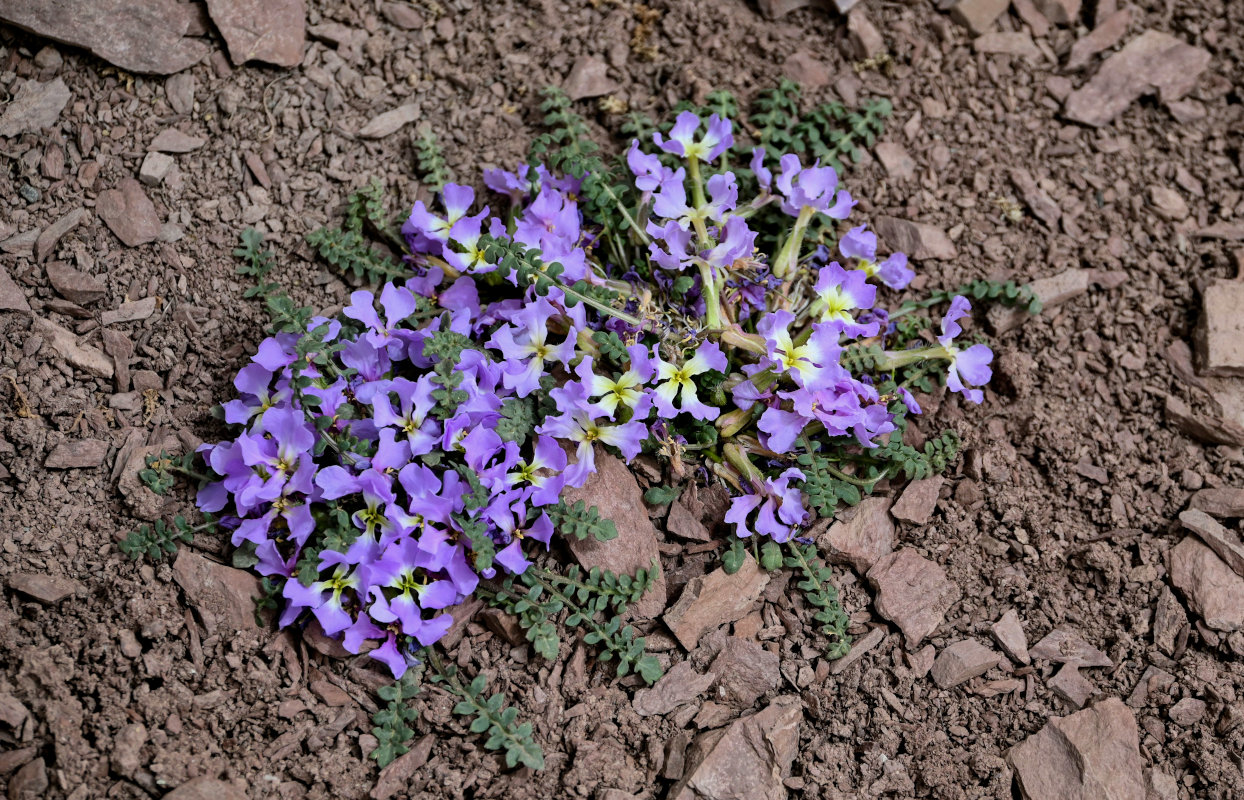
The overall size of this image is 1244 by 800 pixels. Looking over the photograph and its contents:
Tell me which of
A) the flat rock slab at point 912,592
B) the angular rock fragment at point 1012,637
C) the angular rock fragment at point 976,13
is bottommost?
the angular rock fragment at point 1012,637

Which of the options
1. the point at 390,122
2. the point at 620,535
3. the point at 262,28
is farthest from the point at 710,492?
the point at 262,28

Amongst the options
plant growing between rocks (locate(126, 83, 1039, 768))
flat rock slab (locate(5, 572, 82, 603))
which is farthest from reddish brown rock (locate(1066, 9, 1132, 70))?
flat rock slab (locate(5, 572, 82, 603))

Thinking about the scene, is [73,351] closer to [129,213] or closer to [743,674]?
[129,213]

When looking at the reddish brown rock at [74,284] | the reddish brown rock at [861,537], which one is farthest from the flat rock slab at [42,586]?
the reddish brown rock at [861,537]

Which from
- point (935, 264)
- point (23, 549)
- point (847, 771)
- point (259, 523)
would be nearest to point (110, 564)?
point (23, 549)

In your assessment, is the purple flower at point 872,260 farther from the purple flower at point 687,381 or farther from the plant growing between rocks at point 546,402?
the purple flower at point 687,381

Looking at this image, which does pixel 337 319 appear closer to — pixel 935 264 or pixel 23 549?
pixel 23 549

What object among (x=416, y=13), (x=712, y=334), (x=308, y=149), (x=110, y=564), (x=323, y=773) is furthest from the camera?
(x=416, y=13)
